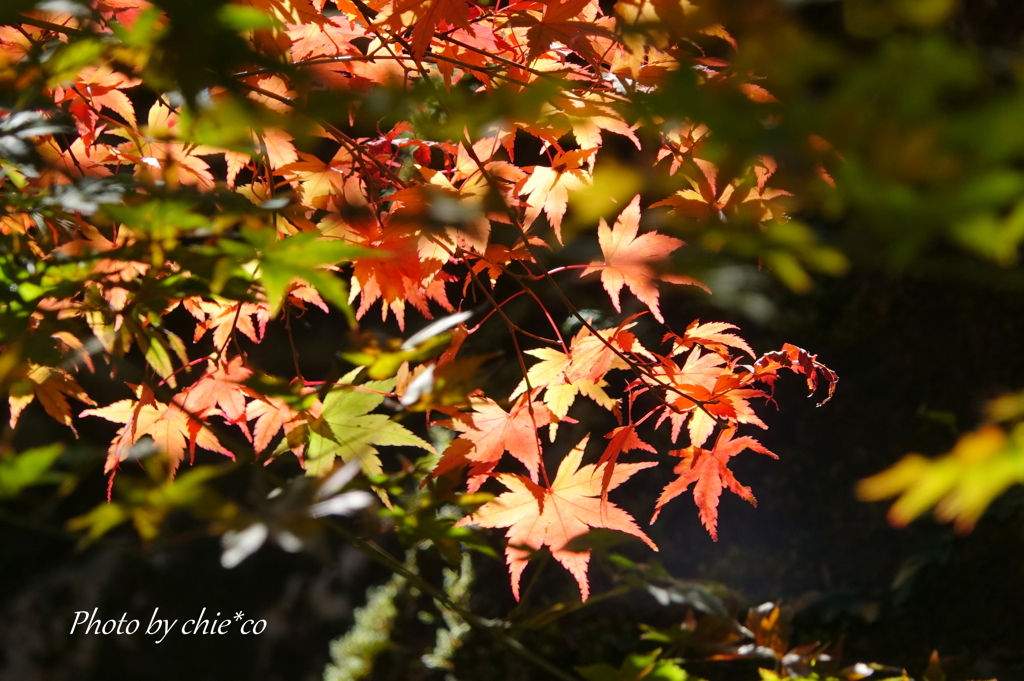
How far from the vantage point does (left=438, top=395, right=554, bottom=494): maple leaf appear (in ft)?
2.76

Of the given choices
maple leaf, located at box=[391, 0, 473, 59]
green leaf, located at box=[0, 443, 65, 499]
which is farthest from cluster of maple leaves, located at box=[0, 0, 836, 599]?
green leaf, located at box=[0, 443, 65, 499]

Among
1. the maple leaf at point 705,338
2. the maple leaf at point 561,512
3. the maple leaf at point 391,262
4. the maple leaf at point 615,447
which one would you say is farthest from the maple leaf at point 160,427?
the maple leaf at point 705,338

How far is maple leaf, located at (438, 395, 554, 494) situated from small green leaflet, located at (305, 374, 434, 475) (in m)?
0.07

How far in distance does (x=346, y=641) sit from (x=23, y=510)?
84.7 inches

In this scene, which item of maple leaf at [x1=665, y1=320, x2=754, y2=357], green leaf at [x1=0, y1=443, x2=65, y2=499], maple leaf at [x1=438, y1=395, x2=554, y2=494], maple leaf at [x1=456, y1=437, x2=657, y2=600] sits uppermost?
green leaf at [x1=0, y1=443, x2=65, y2=499]

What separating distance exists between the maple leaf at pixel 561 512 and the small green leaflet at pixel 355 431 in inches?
5.4

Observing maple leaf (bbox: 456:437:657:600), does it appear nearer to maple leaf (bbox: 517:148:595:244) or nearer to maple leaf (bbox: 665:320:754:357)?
maple leaf (bbox: 665:320:754:357)

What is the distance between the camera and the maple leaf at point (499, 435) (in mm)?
841

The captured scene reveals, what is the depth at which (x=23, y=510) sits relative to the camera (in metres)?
3.48

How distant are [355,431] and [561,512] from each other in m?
0.31

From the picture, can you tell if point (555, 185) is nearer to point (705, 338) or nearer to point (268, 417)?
point (705, 338)

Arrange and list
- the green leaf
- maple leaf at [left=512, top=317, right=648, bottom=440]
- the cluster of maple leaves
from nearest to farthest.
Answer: the green leaf, the cluster of maple leaves, maple leaf at [left=512, top=317, right=648, bottom=440]

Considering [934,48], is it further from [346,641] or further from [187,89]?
[346,641]

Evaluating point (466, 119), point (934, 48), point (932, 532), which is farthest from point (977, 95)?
point (932, 532)
